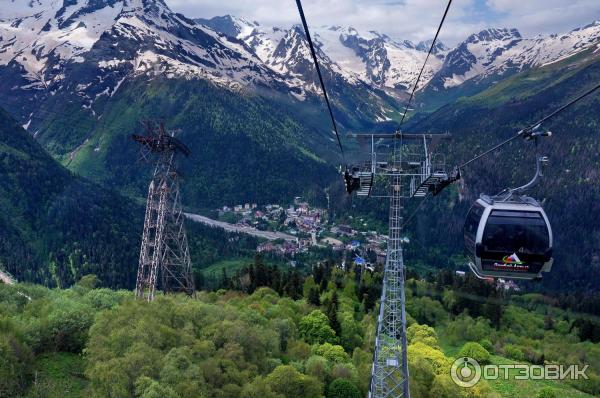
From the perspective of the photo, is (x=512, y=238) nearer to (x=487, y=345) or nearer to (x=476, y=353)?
(x=476, y=353)

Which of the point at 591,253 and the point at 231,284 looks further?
the point at 591,253

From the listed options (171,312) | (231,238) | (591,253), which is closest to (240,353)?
(171,312)

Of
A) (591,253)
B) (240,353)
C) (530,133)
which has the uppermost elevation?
(530,133)

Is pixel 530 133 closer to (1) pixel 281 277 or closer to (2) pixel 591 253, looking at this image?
(1) pixel 281 277

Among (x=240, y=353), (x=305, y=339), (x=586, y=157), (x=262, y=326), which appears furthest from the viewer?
(x=586, y=157)

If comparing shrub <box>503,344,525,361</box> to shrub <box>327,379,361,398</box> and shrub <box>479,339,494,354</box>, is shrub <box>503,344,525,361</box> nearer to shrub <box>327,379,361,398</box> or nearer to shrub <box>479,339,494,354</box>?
shrub <box>479,339,494,354</box>
